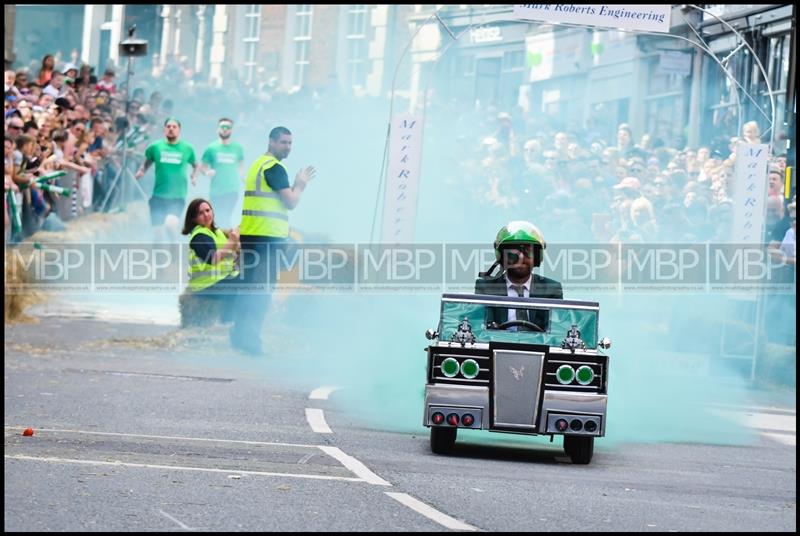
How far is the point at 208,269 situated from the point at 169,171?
257cm

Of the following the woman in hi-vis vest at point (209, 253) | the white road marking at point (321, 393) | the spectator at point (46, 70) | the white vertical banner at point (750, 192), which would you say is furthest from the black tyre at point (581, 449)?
the spectator at point (46, 70)

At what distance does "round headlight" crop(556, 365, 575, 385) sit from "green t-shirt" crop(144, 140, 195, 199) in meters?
12.8

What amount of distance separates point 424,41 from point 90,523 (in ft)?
52.1

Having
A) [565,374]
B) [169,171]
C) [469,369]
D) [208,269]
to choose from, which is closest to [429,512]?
[469,369]

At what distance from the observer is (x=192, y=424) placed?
12719 millimetres

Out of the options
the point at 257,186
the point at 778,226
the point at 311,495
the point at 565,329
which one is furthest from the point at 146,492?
the point at 778,226

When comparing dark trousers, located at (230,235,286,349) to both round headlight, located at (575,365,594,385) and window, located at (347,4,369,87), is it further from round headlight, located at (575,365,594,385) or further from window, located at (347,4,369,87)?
round headlight, located at (575,365,594,385)

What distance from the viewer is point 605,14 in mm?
20484

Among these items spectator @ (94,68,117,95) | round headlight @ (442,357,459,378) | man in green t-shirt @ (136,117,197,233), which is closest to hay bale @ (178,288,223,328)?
man in green t-shirt @ (136,117,197,233)

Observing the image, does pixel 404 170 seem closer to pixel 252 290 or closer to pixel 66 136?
pixel 252 290

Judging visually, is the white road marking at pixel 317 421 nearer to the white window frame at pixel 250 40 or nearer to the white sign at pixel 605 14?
the white sign at pixel 605 14

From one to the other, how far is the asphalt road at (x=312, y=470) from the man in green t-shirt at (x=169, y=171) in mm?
6222

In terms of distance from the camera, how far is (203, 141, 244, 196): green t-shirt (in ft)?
75.5

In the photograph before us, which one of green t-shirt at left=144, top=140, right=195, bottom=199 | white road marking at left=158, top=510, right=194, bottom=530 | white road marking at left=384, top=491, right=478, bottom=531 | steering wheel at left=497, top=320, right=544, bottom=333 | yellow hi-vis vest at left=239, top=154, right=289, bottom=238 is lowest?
white road marking at left=158, top=510, right=194, bottom=530
